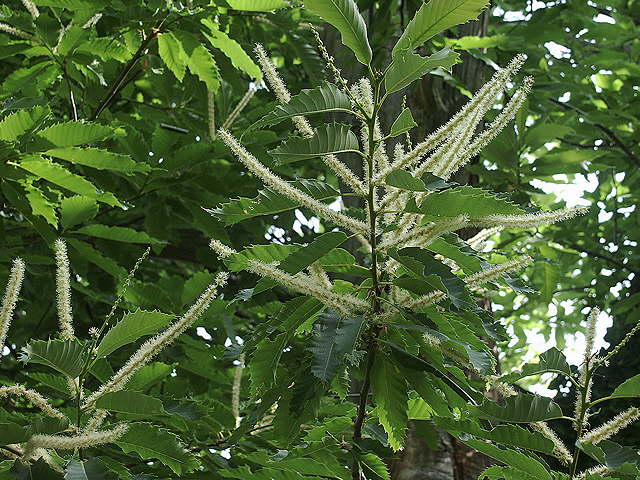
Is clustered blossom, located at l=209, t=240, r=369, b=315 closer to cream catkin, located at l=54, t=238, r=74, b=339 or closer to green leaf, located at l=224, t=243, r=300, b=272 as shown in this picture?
green leaf, located at l=224, t=243, r=300, b=272

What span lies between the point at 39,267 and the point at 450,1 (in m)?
2.18

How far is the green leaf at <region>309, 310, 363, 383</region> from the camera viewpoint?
1.45 meters

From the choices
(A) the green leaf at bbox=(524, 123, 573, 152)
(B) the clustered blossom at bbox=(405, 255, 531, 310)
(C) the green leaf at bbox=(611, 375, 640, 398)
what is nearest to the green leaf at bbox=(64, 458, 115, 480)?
(B) the clustered blossom at bbox=(405, 255, 531, 310)

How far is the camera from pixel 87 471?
4.96ft

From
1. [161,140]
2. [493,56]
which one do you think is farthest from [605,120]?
[161,140]

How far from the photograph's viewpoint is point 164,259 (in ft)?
14.7

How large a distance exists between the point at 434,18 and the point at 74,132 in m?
1.20

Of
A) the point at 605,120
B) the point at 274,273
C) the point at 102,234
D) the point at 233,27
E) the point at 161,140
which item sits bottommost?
the point at 102,234

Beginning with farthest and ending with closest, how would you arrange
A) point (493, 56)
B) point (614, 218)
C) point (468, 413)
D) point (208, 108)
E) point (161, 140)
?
point (614, 218) → point (493, 56) → point (208, 108) → point (161, 140) → point (468, 413)

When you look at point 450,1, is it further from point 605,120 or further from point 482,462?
point 605,120

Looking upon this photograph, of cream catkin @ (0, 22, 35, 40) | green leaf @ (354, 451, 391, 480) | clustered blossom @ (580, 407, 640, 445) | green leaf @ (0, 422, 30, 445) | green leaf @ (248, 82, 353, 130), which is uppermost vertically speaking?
cream catkin @ (0, 22, 35, 40)

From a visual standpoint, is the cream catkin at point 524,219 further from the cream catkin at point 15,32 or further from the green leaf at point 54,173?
the cream catkin at point 15,32

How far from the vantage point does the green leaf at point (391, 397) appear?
1647 millimetres

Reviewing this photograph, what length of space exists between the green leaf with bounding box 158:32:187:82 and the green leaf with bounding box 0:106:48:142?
0.72 metres
